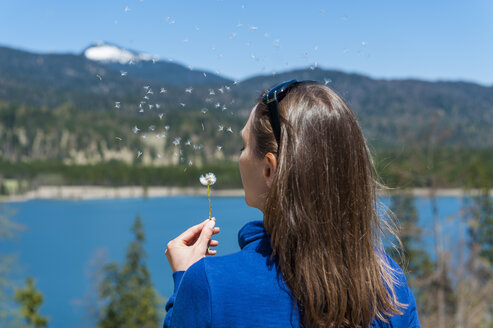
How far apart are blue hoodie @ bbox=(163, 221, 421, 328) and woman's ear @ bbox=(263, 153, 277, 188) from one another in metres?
0.17

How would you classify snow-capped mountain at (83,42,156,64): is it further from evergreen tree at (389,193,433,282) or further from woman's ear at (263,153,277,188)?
evergreen tree at (389,193,433,282)

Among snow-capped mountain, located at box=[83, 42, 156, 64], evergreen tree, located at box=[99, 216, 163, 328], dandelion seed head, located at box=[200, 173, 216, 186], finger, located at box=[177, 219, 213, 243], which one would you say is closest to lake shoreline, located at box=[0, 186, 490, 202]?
evergreen tree, located at box=[99, 216, 163, 328]

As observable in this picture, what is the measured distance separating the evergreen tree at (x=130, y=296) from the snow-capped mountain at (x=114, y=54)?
747 inches

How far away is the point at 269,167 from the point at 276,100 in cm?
15

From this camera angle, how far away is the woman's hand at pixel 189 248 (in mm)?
1105

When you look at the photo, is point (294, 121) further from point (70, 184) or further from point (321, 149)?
point (70, 184)

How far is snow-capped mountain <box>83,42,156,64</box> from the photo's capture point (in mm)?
1765

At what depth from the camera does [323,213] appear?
1022mm

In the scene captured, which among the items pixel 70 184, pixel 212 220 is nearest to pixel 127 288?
pixel 212 220

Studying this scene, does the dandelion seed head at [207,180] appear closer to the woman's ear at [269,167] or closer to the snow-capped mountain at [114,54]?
the woman's ear at [269,167]

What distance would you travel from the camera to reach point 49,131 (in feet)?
374

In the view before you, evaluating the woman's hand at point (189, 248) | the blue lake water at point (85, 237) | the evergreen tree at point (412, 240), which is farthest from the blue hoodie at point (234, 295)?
the evergreen tree at point (412, 240)

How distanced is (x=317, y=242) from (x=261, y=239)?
120mm

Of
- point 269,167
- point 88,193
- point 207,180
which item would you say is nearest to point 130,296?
point 207,180
